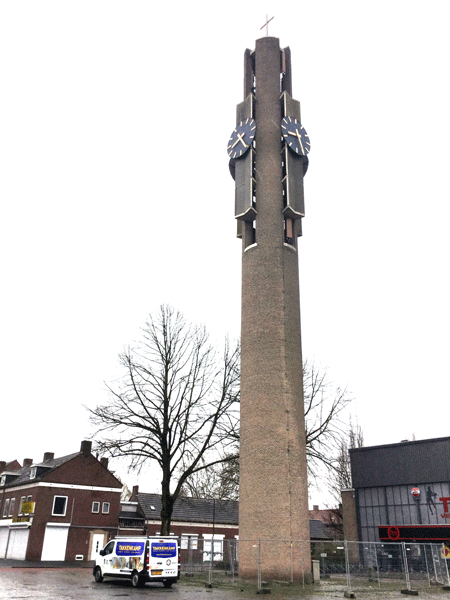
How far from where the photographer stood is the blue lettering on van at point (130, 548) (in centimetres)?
2286

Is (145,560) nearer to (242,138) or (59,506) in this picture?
(242,138)

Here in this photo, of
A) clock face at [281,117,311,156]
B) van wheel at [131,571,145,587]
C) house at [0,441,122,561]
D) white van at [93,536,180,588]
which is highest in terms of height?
clock face at [281,117,311,156]

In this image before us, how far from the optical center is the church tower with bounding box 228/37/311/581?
25.9 metres

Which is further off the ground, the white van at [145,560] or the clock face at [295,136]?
the clock face at [295,136]

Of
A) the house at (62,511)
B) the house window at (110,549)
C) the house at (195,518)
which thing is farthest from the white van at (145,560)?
the house at (195,518)

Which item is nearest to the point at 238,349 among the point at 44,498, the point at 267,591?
the point at 267,591

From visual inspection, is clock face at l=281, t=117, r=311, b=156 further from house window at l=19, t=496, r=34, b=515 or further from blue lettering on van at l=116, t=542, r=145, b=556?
house window at l=19, t=496, r=34, b=515

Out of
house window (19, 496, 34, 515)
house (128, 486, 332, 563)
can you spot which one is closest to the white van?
house window (19, 496, 34, 515)

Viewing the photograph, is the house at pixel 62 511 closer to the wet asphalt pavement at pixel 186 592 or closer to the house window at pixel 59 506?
the house window at pixel 59 506

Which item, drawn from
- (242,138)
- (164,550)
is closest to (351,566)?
(164,550)

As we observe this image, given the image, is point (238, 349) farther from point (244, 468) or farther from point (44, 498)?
Answer: point (44, 498)

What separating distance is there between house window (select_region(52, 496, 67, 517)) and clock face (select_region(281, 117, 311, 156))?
33.0 m

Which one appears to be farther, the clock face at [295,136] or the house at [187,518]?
the house at [187,518]

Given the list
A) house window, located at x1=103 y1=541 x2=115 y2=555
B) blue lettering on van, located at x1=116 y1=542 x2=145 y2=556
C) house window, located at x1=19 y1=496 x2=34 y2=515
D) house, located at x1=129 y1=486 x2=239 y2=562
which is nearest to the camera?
blue lettering on van, located at x1=116 y1=542 x2=145 y2=556
